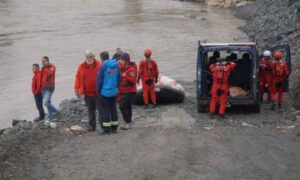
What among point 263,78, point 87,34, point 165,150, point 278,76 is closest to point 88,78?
point 165,150

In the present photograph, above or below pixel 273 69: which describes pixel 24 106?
below

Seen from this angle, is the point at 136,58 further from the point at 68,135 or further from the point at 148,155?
the point at 148,155

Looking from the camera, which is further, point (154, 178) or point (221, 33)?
point (221, 33)

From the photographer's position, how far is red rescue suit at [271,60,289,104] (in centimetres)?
1427

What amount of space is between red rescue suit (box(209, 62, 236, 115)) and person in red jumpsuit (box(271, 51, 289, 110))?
4.29 feet

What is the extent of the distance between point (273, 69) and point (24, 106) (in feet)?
32.1

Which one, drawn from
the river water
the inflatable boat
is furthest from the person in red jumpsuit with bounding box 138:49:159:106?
the river water

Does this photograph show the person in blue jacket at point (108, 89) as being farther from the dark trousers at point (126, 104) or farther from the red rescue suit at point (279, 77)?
the red rescue suit at point (279, 77)

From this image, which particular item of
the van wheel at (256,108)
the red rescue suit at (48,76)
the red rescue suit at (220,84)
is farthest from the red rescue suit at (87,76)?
the van wheel at (256,108)

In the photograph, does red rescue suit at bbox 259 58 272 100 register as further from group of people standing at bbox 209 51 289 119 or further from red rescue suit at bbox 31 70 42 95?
red rescue suit at bbox 31 70 42 95

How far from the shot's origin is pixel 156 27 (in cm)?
4303

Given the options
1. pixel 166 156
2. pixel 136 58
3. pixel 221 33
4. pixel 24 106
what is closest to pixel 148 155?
pixel 166 156

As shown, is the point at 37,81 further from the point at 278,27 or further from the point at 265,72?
the point at 278,27

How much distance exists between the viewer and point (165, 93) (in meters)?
16.2
